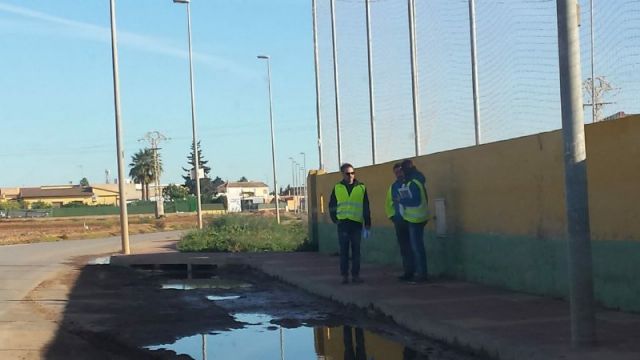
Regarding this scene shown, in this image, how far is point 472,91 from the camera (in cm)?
1010

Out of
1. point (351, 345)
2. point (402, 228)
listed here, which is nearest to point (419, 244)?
point (402, 228)

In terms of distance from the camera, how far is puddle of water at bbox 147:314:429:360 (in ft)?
23.2

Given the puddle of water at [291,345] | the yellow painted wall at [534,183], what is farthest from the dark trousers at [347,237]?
the puddle of water at [291,345]

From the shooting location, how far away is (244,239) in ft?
73.5

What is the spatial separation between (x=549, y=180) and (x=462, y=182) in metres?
2.23

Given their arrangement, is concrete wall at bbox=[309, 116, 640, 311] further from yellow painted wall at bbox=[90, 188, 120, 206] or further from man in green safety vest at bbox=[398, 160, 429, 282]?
yellow painted wall at bbox=[90, 188, 120, 206]

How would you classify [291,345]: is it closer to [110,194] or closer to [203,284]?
[203,284]

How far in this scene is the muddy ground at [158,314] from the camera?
7492 millimetres

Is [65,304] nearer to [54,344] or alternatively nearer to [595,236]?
[54,344]

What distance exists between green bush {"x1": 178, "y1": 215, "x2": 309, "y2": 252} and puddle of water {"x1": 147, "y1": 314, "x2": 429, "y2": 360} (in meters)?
11.1

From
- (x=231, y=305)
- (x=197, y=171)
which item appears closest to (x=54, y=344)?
(x=231, y=305)

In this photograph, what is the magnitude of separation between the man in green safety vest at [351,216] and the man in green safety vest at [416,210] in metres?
0.67

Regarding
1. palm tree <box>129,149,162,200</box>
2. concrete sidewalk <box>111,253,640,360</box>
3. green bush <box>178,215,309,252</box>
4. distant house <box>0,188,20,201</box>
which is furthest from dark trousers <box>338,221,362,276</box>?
distant house <box>0,188,20,201</box>

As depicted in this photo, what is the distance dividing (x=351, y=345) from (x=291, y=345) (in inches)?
25.2
